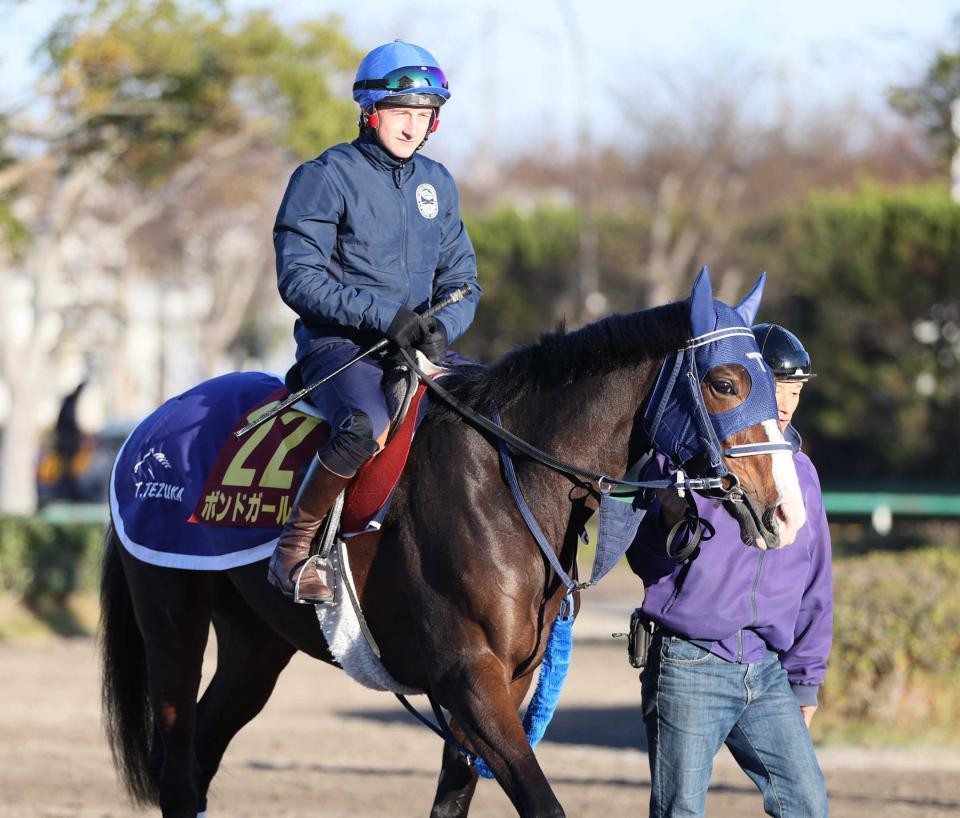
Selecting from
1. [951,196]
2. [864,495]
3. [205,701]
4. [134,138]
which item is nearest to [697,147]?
[951,196]

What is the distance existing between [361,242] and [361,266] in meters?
0.08

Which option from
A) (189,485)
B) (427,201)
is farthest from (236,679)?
(427,201)

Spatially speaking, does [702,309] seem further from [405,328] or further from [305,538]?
[305,538]

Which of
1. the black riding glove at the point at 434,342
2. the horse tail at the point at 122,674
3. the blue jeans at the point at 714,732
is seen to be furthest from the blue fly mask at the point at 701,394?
the horse tail at the point at 122,674

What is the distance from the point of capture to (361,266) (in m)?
4.64

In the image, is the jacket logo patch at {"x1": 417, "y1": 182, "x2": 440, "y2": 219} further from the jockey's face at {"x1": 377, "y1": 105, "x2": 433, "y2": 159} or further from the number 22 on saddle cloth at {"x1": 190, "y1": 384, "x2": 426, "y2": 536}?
the number 22 on saddle cloth at {"x1": 190, "y1": 384, "x2": 426, "y2": 536}

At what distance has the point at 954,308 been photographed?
70.5 feet

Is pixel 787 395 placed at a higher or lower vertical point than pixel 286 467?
higher

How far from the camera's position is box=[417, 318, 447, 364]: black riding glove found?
4.52 m

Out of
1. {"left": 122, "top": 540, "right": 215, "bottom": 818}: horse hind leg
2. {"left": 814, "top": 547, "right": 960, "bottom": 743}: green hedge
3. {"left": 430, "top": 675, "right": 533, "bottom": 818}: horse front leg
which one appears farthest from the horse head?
{"left": 814, "top": 547, "right": 960, "bottom": 743}: green hedge

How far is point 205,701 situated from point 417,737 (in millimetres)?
4012

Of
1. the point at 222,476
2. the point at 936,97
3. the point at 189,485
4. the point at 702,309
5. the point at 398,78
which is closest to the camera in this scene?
the point at 702,309

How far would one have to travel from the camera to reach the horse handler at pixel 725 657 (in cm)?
417

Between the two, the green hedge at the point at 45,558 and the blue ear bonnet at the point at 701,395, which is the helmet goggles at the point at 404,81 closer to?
the blue ear bonnet at the point at 701,395
